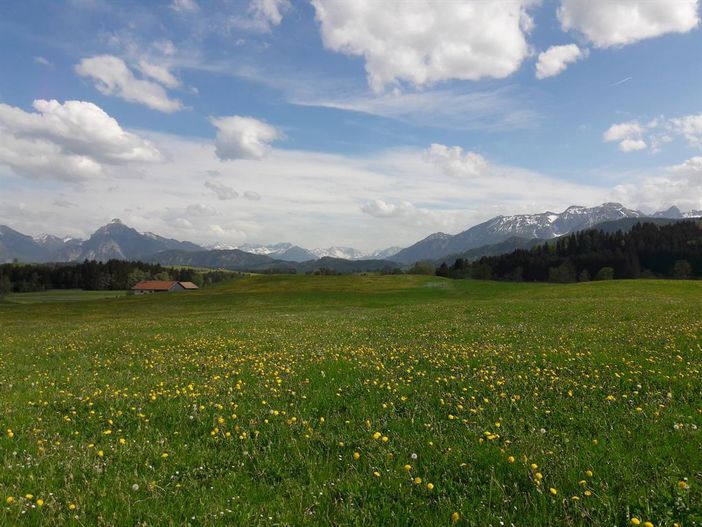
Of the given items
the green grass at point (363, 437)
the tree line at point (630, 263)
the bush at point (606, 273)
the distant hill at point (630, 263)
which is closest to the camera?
the green grass at point (363, 437)

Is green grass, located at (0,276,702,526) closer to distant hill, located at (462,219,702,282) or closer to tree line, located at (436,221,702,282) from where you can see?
distant hill, located at (462,219,702,282)

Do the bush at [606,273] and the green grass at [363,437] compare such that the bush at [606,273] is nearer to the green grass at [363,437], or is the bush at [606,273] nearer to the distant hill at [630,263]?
the distant hill at [630,263]

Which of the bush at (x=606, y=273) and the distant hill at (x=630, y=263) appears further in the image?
the distant hill at (x=630, y=263)

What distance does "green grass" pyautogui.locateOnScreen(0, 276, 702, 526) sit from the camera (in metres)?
5.74

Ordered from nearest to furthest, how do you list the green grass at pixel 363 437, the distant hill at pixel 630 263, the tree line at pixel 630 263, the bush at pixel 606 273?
the green grass at pixel 363 437, the bush at pixel 606 273, the tree line at pixel 630 263, the distant hill at pixel 630 263

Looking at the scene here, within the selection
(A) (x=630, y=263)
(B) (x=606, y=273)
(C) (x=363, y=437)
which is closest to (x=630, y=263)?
(A) (x=630, y=263)

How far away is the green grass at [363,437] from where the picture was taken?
5.74m

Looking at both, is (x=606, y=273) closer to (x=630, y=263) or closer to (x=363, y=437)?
(x=630, y=263)

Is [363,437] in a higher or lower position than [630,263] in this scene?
lower

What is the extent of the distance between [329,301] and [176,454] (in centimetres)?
6218

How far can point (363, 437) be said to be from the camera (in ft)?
26.7

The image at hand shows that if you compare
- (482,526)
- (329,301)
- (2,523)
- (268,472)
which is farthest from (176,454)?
(329,301)

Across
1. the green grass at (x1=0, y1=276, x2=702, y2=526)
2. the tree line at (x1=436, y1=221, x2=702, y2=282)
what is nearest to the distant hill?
the tree line at (x1=436, y1=221, x2=702, y2=282)

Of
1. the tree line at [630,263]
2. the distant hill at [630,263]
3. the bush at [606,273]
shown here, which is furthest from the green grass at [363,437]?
the tree line at [630,263]
